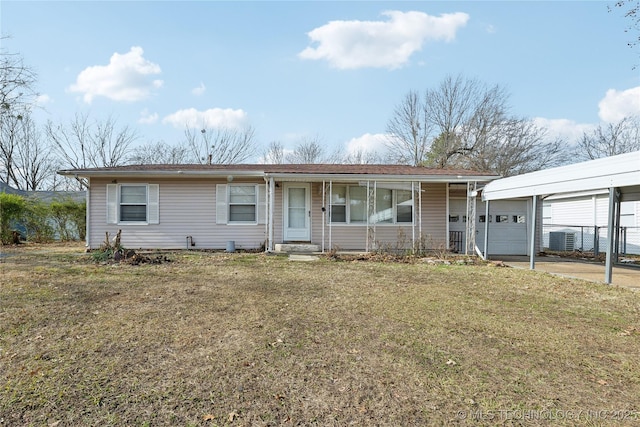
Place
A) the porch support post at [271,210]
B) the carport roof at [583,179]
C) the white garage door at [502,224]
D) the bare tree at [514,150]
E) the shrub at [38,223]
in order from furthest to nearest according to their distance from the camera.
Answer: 1. the bare tree at [514,150]
2. the shrub at [38,223]
3. the white garage door at [502,224]
4. the porch support post at [271,210]
5. the carport roof at [583,179]

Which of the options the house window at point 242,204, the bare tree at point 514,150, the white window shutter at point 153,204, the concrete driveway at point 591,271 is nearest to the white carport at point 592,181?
the concrete driveway at point 591,271

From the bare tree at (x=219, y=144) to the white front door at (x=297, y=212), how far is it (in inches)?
769

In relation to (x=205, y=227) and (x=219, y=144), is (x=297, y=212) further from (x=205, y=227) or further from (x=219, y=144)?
(x=219, y=144)

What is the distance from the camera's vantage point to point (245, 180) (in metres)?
12.1

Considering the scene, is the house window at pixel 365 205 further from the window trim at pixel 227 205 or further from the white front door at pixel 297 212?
the window trim at pixel 227 205

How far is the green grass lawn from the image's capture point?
2.52 m

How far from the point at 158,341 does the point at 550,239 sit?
17395 millimetres

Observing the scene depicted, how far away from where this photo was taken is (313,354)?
3496mm

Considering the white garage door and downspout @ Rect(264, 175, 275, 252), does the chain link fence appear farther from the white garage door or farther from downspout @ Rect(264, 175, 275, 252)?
downspout @ Rect(264, 175, 275, 252)

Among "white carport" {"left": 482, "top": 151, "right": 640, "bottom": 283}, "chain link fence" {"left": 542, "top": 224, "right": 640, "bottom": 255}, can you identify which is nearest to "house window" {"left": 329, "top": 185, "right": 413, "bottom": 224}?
"white carport" {"left": 482, "top": 151, "right": 640, "bottom": 283}

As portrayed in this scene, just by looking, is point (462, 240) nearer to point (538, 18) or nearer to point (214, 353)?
point (538, 18)

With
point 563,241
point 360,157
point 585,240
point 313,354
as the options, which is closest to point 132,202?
point 313,354

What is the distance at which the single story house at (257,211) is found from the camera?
39.0 feet

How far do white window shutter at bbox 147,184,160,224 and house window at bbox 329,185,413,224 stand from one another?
5.92 metres
